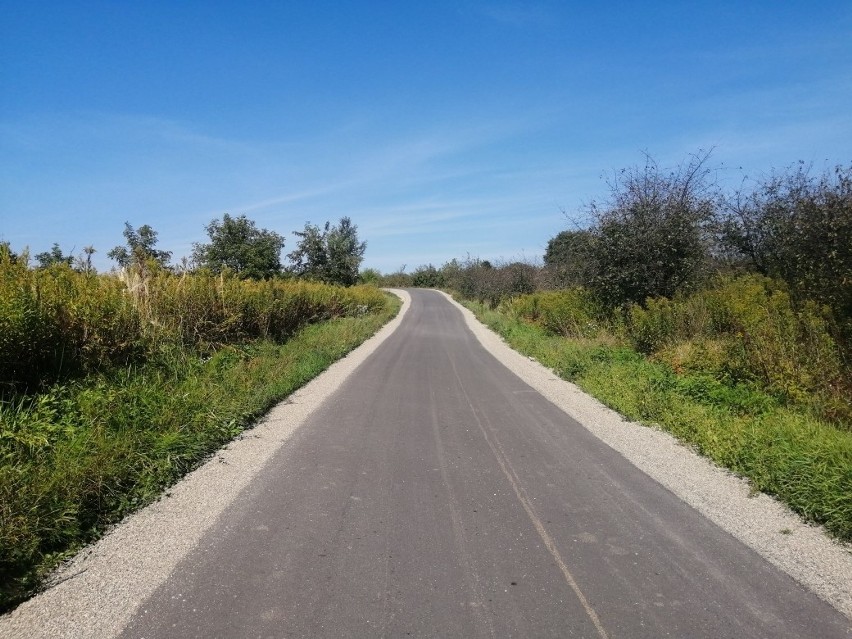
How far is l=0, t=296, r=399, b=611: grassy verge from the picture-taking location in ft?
12.4

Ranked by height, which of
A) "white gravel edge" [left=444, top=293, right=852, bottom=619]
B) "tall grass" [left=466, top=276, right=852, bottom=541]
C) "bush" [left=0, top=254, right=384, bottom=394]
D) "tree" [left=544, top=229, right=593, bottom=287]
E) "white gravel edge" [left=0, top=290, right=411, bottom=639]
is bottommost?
"white gravel edge" [left=444, top=293, right=852, bottom=619]

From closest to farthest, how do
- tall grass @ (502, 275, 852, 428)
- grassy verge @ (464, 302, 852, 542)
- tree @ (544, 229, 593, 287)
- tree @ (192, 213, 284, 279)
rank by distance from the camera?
grassy verge @ (464, 302, 852, 542), tall grass @ (502, 275, 852, 428), tree @ (544, 229, 593, 287), tree @ (192, 213, 284, 279)

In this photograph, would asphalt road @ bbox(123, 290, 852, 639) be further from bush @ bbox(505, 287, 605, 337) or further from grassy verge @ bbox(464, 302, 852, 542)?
bush @ bbox(505, 287, 605, 337)

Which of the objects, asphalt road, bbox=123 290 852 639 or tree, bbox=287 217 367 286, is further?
tree, bbox=287 217 367 286

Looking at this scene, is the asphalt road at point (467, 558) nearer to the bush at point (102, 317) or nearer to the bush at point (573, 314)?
the bush at point (102, 317)

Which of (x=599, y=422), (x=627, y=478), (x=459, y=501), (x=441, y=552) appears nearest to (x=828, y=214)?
(x=599, y=422)

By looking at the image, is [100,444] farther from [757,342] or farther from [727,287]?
[727,287]

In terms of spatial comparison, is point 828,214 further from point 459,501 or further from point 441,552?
point 441,552

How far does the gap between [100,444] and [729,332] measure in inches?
452

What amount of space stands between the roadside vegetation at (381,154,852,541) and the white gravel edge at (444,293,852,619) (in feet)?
0.65

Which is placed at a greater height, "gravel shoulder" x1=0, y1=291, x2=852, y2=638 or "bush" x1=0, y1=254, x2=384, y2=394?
"bush" x1=0, y1=254, x2=384, y2=394

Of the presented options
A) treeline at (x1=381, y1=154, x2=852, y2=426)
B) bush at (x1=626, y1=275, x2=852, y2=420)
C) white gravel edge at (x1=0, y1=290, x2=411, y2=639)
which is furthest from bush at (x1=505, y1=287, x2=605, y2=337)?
white gravel edge at (x1=0, y1=290, x2=411, y2=639)

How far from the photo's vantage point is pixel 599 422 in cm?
803

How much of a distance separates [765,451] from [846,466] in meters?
1.00
